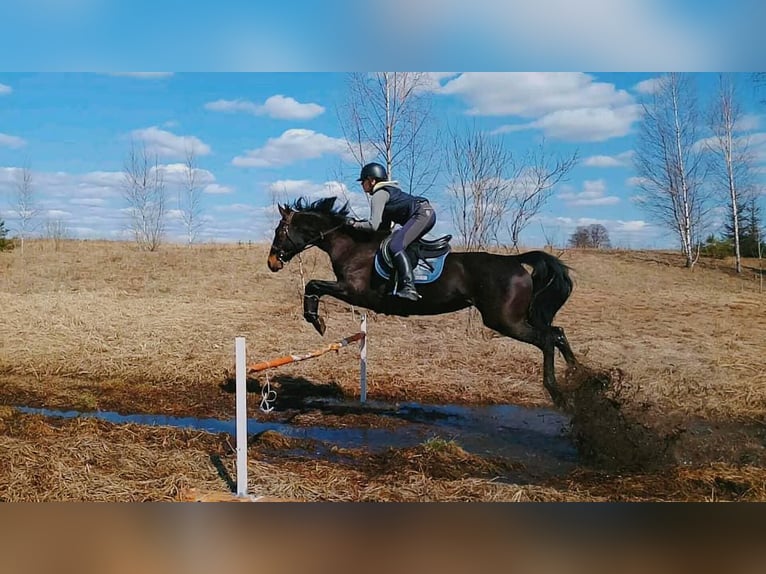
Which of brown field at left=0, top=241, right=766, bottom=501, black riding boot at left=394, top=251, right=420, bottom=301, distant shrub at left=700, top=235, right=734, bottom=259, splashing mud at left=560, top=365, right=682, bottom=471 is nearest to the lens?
brown field at left=0, top=241, right=766, bottom=501

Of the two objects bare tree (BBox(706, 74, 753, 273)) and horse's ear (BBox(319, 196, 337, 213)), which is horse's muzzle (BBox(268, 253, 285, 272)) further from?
bare tree (BBox(706, 74, 753, 273))

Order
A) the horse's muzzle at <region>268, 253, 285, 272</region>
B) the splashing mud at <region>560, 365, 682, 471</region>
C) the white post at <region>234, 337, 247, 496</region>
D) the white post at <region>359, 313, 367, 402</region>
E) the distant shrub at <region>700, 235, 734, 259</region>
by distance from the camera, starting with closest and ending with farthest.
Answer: the white post at <region>234, 337, 247, 496</region> → the splashing mud at <region>560, 365, 682, 471</region> → the horse's muzzle at <region>268, 253, 285, 272</region> → the distant shrub at <region>700, 235, 734, 259</region> → the white post at <region>359, 313, 367, 402</region>

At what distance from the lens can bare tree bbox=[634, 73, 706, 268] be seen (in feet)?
15.1

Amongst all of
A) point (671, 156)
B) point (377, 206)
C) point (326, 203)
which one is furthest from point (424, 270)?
point (671, 156)

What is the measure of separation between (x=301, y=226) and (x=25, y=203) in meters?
2.16

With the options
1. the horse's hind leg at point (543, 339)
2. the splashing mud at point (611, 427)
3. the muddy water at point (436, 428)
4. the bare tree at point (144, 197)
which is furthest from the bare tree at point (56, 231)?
the splashing mud at point (611, 427)

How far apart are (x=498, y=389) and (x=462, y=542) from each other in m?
1.64

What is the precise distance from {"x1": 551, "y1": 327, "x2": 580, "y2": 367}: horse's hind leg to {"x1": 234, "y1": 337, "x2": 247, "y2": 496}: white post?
214cm

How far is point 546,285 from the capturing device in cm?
459

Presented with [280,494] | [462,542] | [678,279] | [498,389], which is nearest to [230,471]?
[280,494]

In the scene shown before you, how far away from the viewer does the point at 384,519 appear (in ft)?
13.7

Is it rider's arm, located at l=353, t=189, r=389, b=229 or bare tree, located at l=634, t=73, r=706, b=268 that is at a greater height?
bare tree, located at l=634, t=73, r=706, b=268

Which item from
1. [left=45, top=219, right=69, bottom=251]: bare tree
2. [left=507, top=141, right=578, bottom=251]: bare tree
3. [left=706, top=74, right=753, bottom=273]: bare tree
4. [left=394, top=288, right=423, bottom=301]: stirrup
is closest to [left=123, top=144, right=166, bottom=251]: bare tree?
[left=45, top=219, right=69, bottom=251]: bare tree

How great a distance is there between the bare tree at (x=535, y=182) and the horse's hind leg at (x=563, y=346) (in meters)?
0.84
